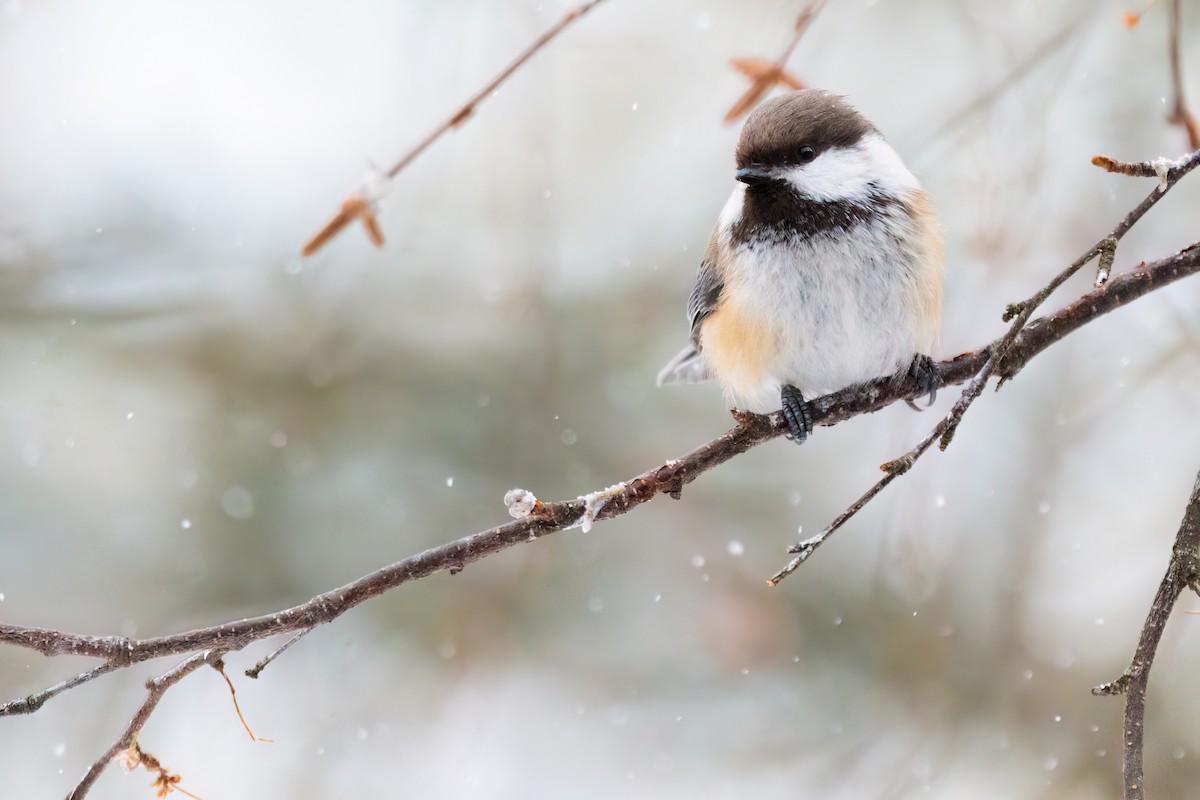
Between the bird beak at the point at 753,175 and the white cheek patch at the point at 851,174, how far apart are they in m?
0.05

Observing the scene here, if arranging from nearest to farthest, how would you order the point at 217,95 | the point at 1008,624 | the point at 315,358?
the point at 1008,624, the point at 315,358, the point at 217,95

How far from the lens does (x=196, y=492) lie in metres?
4.48

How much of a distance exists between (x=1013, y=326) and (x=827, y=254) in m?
0.99

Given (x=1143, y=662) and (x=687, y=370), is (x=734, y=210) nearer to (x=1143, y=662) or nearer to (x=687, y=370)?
(x=687, y=370)

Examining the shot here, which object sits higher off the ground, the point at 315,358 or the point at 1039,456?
the point at 315,358

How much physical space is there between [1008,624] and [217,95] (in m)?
4.36

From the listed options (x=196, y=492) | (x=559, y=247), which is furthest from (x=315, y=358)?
(x=559, y=247)

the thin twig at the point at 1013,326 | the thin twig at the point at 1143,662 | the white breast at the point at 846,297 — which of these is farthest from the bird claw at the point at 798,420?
the thin twig at the point at 1143,662

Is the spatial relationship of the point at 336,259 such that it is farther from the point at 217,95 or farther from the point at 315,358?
the point at 217,95

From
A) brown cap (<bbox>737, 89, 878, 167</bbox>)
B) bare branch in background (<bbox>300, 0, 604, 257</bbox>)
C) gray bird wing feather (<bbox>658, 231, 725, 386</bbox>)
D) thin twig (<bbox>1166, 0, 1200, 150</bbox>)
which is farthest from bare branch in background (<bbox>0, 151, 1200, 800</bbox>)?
gray bird wing feather (<bbox>658, 231, 725, 386</bbox>)

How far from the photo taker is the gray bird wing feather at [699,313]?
2801 mm

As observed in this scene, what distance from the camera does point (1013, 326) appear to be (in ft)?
4.90

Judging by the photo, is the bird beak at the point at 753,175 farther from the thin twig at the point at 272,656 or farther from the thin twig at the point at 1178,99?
the thin twig at the point at 272,656

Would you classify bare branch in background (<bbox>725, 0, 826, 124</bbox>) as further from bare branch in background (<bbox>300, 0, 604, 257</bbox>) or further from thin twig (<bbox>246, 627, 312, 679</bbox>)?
thin twig (<bbox>246, 627, 312, 679</bbox>)
